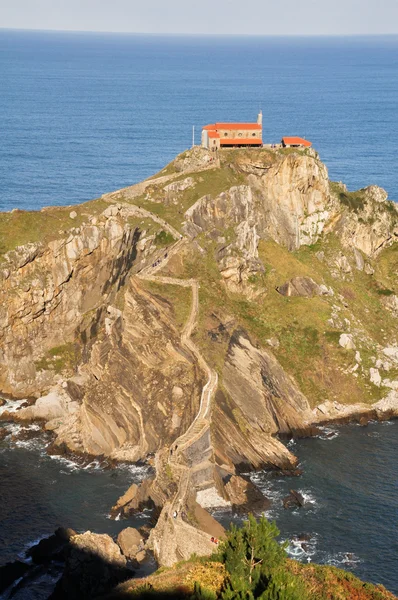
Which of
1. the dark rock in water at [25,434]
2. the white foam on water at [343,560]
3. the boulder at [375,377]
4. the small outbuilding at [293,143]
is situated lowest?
the white foam on water at [343,560]

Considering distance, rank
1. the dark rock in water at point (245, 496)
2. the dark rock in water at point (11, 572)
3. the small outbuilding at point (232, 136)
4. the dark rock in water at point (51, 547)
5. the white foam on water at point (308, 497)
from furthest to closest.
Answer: the small outbuilding at point (232, 136) < the white foam on water at point (308, 497) < the dark rock in water at point (245, 496) < the dark rock in water at point (51, 547) < the dark rock in water at point (11, 572)

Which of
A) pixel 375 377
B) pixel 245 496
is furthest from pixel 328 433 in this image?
pixel 245 496

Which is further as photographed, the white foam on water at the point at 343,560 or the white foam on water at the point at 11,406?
the white foam on water at the point at 11,406

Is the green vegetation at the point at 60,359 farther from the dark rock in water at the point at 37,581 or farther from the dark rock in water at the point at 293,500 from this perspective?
the dark rock in water at the point at 37,581

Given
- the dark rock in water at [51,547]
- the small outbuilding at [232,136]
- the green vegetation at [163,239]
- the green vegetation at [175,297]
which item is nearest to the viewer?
the dark rock in water at [51,547]

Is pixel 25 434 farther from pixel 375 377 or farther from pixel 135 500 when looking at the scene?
pixel 375 377

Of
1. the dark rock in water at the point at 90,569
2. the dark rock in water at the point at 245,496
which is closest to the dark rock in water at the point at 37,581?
the dark rock in water at the point at 90,569
